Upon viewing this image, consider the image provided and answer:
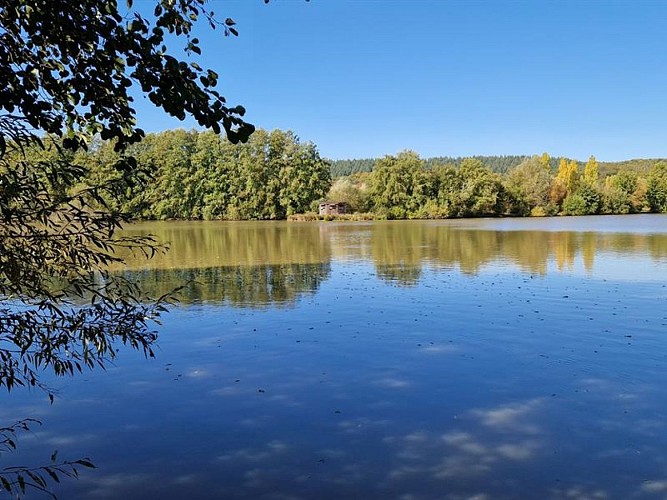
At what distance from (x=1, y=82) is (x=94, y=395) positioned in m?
5.36

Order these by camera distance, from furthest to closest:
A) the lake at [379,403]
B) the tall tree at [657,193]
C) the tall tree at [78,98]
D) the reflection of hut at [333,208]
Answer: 1. the tall tree at [657,193]
2. the reflection of hut at [333,208]
3. the lake at [379,403]
4. the tall tree at [78,98]

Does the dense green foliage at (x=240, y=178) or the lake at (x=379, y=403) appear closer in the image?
the lake at (x=379, y=403)

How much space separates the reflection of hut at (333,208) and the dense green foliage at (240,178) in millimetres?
2538

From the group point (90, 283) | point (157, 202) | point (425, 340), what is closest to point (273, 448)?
point (90, 283)

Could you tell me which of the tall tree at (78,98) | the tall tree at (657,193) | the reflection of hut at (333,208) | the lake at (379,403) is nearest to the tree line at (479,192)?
the tall tree at (657,193)

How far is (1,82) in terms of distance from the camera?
Result: 2.87 m

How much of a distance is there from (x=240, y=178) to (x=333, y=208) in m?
14.0

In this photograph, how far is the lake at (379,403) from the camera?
16.2 feet

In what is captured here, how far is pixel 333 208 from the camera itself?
250 ft

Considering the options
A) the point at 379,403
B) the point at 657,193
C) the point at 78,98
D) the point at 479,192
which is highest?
the point at 479,192

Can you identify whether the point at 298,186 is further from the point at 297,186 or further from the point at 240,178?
the point at 240,178

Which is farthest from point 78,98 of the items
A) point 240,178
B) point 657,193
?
point 657,193

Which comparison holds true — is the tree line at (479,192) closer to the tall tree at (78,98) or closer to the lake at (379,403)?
the lake at (379,403)

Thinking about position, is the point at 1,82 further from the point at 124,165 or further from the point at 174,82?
the point at 174,82
